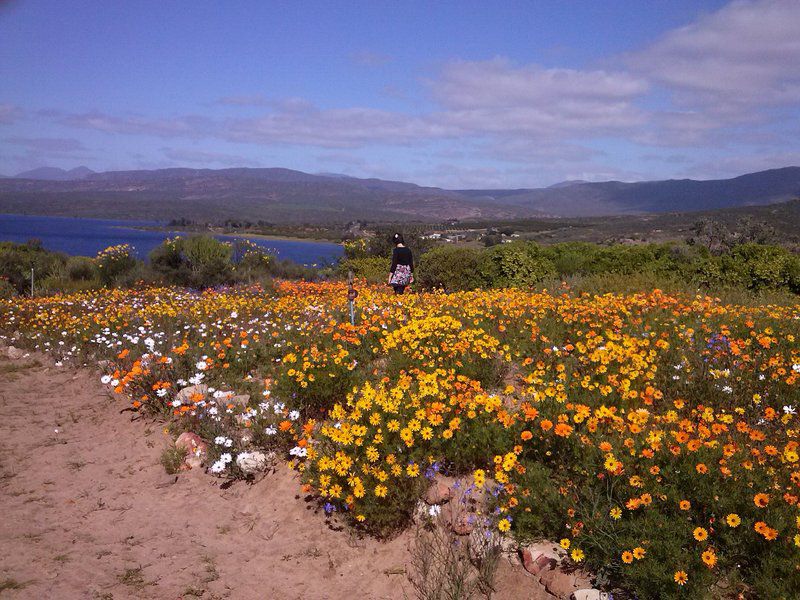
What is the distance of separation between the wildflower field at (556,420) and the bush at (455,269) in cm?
707

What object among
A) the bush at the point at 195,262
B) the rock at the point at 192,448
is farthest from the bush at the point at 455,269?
the rock at the point at 192,448

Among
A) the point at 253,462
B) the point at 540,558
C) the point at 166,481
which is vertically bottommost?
the point at 166,481

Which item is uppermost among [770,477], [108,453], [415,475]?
[770,477]

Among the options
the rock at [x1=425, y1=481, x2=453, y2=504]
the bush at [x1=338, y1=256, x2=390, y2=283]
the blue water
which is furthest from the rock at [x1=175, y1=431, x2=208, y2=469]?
the blue water

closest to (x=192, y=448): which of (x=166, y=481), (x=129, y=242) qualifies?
(x=166, y=481)

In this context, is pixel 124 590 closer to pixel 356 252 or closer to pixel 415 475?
pixel 415 475

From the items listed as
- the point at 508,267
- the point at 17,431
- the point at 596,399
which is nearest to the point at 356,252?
the point at 508,267

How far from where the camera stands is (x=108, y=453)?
18.6ft

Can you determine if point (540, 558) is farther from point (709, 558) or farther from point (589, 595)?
point (709, 558)

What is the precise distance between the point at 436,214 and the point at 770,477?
164 m

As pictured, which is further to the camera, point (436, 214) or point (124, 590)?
point (436, 214)

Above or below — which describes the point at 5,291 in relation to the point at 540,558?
below

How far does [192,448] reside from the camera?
17.6 feet

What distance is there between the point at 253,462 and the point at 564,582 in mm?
2879
